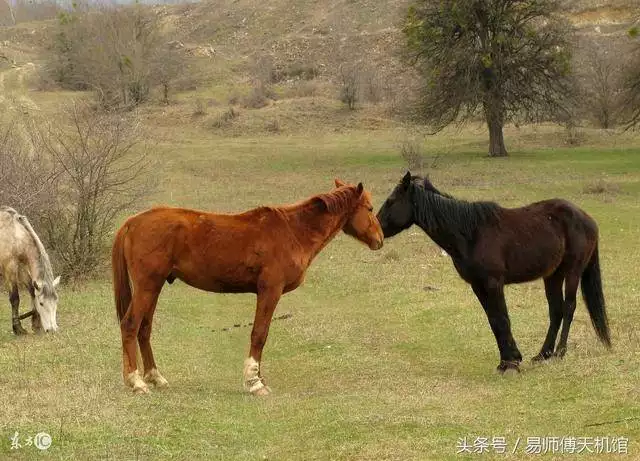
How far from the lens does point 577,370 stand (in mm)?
9000

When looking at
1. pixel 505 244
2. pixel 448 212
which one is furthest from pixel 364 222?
pixel 505 244

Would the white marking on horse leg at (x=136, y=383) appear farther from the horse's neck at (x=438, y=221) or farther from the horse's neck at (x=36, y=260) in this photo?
the horse's neck at (x=36, y=260)

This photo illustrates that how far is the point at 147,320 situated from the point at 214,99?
55858 mm

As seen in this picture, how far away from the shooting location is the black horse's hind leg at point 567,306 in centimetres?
1050

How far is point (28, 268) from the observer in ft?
44.1

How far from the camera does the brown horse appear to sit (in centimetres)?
919

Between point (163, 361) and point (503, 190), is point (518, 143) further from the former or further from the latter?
point (163, 361)

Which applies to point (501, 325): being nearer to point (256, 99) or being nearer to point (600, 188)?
point (600, 188)

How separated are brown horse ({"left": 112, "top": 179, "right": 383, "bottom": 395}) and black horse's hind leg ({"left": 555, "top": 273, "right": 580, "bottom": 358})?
294 centimetres

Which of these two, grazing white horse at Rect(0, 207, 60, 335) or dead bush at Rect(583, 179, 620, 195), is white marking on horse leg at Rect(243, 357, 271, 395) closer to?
grazing white horse at Rect(0, 207, 60, 335)

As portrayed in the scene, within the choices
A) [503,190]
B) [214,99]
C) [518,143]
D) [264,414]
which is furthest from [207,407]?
[214,99]

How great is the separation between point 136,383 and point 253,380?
1.18 metres

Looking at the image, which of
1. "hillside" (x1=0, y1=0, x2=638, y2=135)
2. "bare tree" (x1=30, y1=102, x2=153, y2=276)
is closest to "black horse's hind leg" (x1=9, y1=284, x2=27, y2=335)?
"bare tree" (x1=30, y1=102, x2=153, y2=276)

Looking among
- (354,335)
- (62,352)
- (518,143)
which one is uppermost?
(62,352)
